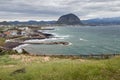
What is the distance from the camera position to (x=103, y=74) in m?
14.3

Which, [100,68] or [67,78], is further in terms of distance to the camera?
[100,68]

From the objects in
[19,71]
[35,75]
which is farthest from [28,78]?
[19,71]

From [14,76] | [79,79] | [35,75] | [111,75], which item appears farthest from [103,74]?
[14,76]

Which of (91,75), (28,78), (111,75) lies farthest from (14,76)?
(111,75)

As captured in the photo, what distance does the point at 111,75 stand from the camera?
1412 cm

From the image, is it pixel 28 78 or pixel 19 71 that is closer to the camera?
pixel 28 78

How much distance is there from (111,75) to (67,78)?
232cm

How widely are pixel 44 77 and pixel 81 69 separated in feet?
7.16

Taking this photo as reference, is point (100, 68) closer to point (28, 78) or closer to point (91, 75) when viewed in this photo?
point (91, 75)

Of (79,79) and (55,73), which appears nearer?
(79,79)

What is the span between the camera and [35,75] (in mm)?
14703

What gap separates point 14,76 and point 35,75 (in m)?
1.18

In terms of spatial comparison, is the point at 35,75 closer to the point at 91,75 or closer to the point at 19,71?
the point at 19,71

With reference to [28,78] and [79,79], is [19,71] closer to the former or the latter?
[28,78]
